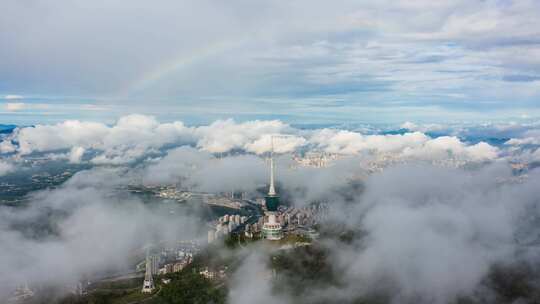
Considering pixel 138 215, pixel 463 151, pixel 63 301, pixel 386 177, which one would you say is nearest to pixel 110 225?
pixel 138 215

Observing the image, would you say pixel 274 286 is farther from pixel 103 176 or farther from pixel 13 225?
pixel 103 176

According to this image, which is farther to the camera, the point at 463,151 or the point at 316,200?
the point at 316,200

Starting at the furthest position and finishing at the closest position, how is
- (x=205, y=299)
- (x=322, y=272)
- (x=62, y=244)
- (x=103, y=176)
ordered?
(x=103, y=176)
(x=62, y=244)
(x=322, y=272)
(x=205, y=299)

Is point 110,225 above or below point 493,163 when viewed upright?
below

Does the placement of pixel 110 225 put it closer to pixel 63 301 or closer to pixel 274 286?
pixel 63 301

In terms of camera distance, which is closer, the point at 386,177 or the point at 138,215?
the point at 386,177

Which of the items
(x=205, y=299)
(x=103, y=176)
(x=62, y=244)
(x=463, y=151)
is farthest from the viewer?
(x=103, y=176)

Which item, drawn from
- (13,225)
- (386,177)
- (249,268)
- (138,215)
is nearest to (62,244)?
(13,225)

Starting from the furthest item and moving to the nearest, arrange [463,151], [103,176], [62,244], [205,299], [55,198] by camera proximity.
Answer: [103,176]
[55,198]
[463,151]
[62,244]
[205,299]

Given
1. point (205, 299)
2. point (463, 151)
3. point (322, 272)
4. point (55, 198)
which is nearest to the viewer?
point (205, 299)
